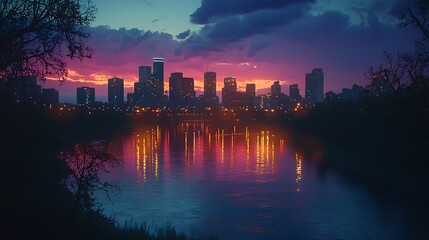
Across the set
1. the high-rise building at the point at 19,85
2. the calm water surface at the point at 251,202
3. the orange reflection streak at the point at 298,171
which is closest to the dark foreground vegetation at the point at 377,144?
the orange reflection streak at the point at 298,171

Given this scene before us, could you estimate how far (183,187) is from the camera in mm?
30484

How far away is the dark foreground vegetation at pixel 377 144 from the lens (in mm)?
21339

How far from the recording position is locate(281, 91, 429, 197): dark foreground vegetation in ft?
70.0

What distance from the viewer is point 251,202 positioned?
25.8 metres

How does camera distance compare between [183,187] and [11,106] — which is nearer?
[11,106]

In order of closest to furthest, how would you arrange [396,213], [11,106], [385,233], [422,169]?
[11,106] < [385,233] < [396,213] < [422,169]

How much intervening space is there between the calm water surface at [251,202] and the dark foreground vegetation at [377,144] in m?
3.01

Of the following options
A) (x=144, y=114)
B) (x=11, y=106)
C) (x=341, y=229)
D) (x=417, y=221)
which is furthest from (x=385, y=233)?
(x=144, y=114)

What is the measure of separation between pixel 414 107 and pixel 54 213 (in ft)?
36.8

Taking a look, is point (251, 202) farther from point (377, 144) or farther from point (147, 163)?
point (377, 144)

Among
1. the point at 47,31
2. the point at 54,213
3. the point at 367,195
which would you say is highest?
the point at 47,31

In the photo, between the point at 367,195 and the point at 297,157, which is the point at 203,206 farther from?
the point at 297,157

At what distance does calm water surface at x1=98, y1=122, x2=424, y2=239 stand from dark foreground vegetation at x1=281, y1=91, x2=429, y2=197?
301 cm

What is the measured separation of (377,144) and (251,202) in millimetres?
20585
